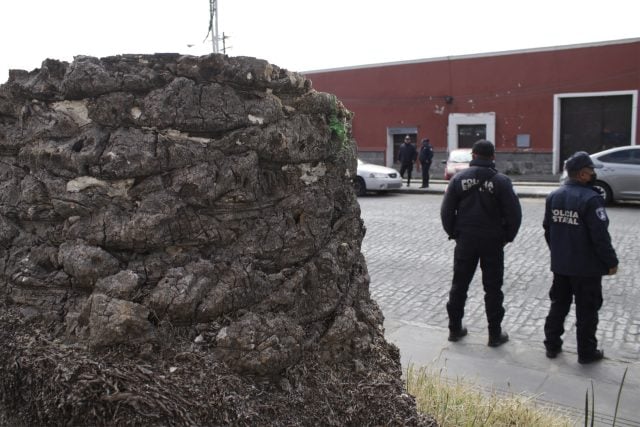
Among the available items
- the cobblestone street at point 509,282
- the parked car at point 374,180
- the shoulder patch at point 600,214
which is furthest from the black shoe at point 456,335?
the parked car at point 374,180

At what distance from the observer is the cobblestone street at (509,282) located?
221 inches

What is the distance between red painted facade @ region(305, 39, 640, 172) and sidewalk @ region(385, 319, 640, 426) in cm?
1739

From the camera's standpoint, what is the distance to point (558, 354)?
16.3 feet

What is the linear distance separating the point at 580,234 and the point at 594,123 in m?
20.8

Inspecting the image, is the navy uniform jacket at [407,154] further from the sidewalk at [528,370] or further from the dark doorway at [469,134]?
the sidewalk at [528,370]

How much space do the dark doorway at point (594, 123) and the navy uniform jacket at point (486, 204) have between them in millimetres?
19753

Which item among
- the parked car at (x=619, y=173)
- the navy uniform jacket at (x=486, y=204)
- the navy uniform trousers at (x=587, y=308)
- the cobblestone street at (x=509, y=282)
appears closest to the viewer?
the navy uniform trousers at (x=587, y=308)

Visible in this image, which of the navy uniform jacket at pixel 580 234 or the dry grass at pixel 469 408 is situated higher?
the navy uniform jacket at pixel 580 234

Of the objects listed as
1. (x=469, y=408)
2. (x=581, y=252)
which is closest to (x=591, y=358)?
(x=581, y=252)

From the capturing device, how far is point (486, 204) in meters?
5.09

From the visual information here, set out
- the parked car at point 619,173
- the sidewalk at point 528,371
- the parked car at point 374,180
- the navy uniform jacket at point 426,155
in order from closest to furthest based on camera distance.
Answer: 1. the sidewalk at point 528,371
2. the parked car at point 619,173
3. the parked car at point 374,180
4. the navy uniform jacket at point 426,155

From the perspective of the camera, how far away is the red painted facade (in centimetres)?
2266

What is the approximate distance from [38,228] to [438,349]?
3644 millimetres

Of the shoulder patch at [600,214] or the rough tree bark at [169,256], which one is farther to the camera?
the shoulder patch at [600,214]
